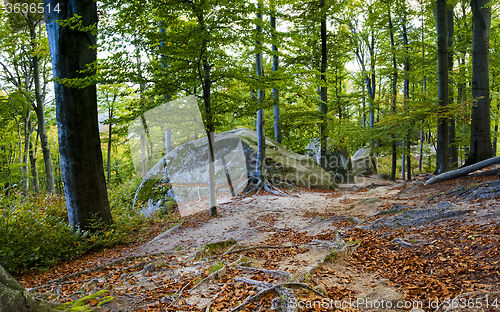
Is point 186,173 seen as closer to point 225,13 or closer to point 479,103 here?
point 225,13

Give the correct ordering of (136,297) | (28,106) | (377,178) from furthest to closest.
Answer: (377,178)
(28,106)
(136,297)

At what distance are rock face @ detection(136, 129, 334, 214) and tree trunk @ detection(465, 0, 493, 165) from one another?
278 inches

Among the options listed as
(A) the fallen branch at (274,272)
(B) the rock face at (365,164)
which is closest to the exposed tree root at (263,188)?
(A) the fallen branch at (274,272)

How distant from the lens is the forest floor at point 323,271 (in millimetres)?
2650

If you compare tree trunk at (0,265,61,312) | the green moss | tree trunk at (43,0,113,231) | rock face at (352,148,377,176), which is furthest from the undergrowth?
rock face at (352,148,377,176)

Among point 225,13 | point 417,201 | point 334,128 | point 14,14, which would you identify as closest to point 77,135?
point 225,13

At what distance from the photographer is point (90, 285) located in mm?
3500

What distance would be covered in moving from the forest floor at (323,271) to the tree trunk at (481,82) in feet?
10.3

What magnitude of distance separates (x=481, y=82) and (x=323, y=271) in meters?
8.90

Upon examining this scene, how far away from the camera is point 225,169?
42.7 feet

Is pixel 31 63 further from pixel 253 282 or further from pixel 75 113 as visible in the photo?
pixel 253 282

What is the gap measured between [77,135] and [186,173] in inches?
263

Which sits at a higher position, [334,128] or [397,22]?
[397,22]

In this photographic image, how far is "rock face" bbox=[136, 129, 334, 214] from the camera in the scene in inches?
475
